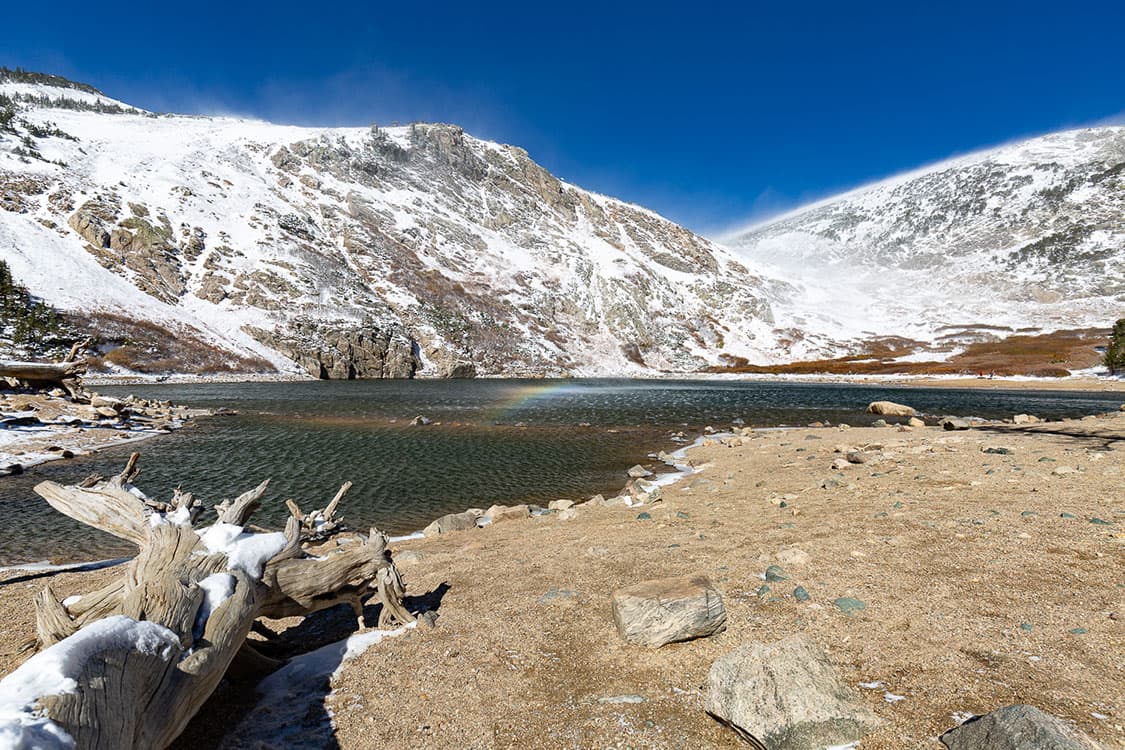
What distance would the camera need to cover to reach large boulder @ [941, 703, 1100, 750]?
11.3 ft

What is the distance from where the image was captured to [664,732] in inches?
190

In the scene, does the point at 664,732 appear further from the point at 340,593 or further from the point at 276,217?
the point at 276,217

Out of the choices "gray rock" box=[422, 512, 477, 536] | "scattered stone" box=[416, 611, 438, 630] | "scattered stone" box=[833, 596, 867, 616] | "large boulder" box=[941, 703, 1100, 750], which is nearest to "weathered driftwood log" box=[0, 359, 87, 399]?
"gray rock" box=[422, 512, 477, 536]

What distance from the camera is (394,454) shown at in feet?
91.1

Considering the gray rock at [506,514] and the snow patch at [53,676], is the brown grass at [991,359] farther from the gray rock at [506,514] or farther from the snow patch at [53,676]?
the snow patch at [53,676]

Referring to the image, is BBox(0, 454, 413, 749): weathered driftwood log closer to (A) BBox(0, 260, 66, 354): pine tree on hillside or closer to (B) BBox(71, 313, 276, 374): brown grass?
(A) BBox(0, 260, 66, 354): pine tree on hillside

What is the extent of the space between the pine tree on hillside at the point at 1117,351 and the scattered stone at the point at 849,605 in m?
112

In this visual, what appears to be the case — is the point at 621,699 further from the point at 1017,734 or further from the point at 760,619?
the point at 1017,734

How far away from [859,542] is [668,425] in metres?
30.3

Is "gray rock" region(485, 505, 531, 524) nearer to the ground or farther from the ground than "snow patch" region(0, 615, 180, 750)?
nearer to the ground

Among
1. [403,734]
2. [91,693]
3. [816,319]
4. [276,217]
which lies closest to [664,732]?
[403,734]

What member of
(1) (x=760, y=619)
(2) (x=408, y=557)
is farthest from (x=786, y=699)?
(2) (x=408, y=557)

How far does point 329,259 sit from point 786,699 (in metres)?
133

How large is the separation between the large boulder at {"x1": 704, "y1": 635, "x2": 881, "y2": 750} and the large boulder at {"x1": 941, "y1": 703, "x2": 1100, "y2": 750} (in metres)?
0.65
